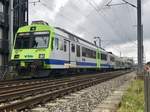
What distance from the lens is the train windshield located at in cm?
2385

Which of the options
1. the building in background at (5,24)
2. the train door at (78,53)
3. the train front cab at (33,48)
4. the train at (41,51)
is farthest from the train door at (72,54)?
the building in background at (5,24)

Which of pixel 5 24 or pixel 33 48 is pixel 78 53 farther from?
pixel 5 24

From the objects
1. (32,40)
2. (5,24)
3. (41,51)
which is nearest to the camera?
(41,51)

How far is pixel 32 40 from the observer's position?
2438 cm

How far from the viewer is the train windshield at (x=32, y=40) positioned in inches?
939

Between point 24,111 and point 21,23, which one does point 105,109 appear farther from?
point 21,23

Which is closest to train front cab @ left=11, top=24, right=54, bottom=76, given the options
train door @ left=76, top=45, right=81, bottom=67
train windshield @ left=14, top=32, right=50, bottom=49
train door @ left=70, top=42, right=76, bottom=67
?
train windshield @ left=14, top=32, right=50, bottom=49

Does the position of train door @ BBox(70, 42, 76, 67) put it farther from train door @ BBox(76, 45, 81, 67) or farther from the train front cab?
the train front cab

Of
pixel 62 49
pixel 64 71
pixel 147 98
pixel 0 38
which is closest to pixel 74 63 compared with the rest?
pixel 64 71

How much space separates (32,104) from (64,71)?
655 inches

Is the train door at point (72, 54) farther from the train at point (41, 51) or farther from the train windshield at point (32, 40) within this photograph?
the train windshield at point (32, 40)

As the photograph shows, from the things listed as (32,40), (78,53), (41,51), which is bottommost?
(41,51)

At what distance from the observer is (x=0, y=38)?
4153cm

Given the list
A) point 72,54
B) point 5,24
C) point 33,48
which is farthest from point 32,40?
point 5,24
